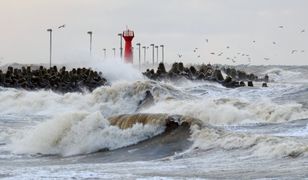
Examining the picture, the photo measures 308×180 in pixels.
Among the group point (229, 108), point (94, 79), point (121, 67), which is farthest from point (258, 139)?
point (121, 67)

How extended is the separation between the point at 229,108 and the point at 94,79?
814 inches

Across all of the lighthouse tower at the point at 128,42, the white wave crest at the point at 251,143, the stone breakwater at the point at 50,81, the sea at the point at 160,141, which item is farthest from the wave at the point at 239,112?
the lighthouse tower at the point at 128,42

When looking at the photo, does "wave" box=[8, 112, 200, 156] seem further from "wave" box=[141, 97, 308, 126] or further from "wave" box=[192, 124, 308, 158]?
"wave" box=[141, 97, 308, 126]

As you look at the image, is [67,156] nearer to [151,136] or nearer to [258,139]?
[151,136]

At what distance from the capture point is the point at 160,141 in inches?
680

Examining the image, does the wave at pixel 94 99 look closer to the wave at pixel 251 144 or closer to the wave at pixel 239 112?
the wave at pixel 239 112

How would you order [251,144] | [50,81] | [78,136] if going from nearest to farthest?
[251,144] < [78,136] < [50,81]

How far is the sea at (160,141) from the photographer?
1207cm

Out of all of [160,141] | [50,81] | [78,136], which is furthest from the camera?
[50,81]

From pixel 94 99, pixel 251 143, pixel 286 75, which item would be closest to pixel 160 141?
pixel 251 143

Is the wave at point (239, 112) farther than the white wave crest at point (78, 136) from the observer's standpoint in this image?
Yes

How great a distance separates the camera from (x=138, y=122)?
18.5 meters

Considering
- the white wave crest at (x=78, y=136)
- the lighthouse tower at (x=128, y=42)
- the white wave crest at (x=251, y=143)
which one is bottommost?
the white wave crest at (x=78, y=136)

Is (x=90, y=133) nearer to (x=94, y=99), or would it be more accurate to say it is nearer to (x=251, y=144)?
(x=251, y=144)
